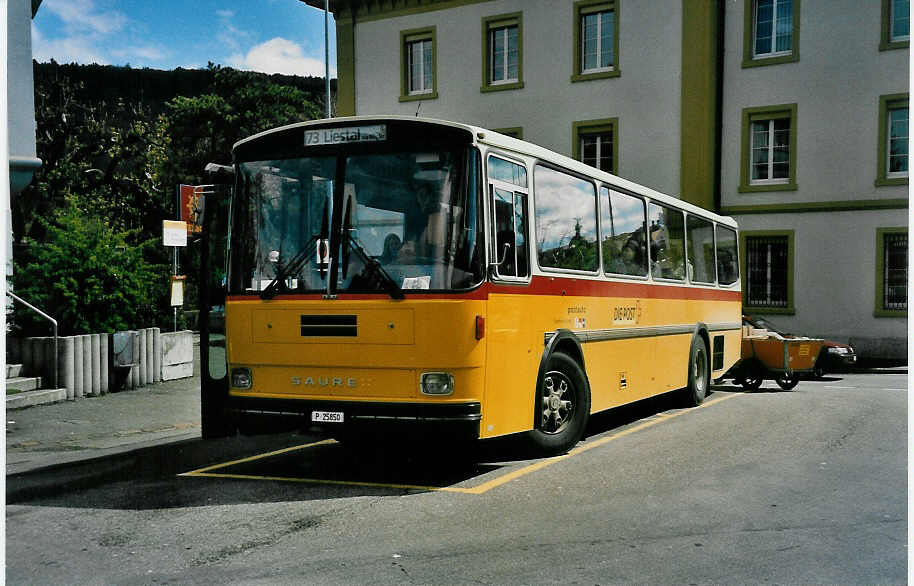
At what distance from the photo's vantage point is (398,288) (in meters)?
7.27

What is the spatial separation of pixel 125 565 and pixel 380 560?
56.6 inches

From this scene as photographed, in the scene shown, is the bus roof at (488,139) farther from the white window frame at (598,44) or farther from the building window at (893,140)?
the white window frame at (598,44)

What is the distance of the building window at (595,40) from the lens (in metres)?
26.8

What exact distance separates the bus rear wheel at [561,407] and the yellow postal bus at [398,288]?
0.02 m

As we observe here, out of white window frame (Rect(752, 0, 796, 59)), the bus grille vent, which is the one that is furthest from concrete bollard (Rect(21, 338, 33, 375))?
white window frame (Rect(752, 0, 796, 59))

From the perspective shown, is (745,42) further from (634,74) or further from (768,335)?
(768,335)

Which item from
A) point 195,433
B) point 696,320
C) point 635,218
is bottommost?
point 195,433

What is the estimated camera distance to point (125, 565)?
17.0ft

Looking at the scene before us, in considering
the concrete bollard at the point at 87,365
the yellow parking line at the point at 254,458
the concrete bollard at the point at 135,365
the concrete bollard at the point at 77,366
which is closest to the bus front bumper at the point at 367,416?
the yellow parking line at the point at 254,458

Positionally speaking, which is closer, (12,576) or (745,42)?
(12,576)

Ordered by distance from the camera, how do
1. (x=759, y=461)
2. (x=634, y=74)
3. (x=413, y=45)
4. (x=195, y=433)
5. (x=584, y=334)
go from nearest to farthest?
(x=759, y=461), (x=584, y=334), (x=195, y=433), (x=634, y=74), (x=413, y=45)

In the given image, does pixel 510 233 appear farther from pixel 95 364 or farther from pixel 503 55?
pixel 503 55

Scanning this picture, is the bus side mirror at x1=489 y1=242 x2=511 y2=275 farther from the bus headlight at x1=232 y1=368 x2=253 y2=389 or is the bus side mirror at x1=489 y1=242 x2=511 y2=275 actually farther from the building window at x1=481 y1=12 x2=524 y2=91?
the building window at x1=481 y1=12 x2=524 y2=91

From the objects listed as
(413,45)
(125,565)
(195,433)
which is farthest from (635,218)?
(413,45)
